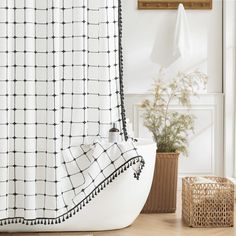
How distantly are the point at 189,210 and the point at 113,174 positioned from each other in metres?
0.70

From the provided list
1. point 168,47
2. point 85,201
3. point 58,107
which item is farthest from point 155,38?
point 85,201

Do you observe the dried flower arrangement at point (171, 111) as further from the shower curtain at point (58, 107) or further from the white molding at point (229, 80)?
the shower curtain at point (58, 107)

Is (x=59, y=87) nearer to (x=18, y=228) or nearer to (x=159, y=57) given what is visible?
(x=18, y=228)

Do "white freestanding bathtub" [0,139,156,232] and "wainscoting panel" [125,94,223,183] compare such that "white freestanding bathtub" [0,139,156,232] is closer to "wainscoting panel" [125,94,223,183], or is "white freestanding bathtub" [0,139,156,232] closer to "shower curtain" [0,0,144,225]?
"shower curtain" [0,0,144,225]

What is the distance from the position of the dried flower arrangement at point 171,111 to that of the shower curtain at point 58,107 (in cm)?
86

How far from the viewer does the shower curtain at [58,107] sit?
353 cm

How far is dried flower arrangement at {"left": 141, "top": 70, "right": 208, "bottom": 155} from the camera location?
14.8 feet

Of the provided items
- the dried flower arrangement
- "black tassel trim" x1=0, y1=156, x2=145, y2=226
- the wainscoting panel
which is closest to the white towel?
the dried flower arrangement

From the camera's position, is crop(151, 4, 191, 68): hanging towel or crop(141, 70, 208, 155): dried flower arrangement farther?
crop(151, 4, 191, 68): hanging towel

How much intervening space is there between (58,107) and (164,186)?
125 centimetres

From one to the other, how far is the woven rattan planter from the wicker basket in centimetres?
38

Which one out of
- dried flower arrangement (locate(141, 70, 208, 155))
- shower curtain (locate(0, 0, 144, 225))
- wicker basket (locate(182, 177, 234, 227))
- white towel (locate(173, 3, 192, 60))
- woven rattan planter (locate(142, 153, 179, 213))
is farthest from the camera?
white towel (locate(173, 3, 192, 60))

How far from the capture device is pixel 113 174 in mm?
3621

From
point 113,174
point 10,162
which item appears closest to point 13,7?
point 10,162
